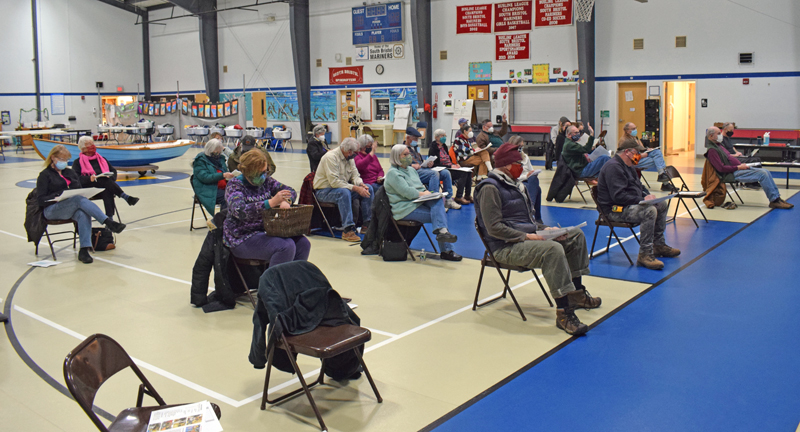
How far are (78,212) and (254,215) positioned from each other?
10.4 feet

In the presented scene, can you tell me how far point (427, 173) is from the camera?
942cm

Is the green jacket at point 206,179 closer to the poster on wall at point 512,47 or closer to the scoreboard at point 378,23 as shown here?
the poster on wall at point 512,47

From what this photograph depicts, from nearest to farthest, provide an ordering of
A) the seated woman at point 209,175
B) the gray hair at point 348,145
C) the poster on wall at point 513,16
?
the gray hair at point 348,145
the seated woman at point 209,175
the poster on wall at point 513,16

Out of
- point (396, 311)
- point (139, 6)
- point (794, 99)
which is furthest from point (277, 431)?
point (139, 6)

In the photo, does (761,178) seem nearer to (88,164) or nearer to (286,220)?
(286,220)

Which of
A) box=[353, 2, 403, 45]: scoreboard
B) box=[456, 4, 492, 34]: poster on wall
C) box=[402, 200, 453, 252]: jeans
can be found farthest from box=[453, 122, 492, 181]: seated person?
box=[353, 2, 403, 45]: scoreboard

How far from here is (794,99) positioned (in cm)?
1628

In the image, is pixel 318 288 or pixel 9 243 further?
pixel 9 243

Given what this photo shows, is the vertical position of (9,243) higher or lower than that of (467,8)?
lower

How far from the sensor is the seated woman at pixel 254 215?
500 centimetres

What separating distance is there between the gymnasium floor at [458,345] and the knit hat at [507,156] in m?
1.22

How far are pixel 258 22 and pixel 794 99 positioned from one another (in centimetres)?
2037

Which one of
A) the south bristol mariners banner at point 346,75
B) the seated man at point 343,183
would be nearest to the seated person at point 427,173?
the seated man at point 343,183

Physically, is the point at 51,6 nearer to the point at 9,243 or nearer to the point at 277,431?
the point at 9,243
